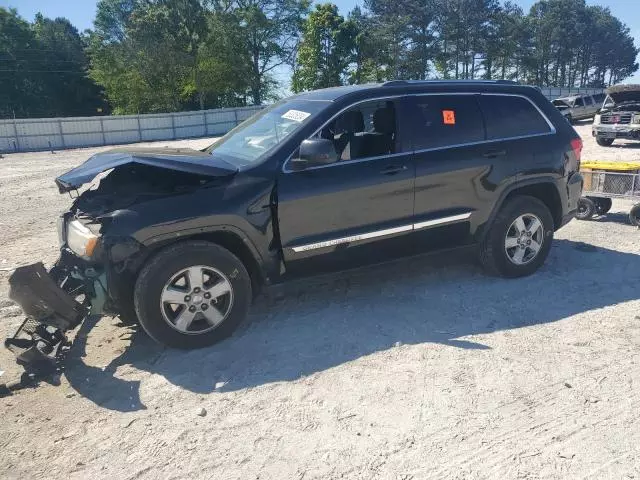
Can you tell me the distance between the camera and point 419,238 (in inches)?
188

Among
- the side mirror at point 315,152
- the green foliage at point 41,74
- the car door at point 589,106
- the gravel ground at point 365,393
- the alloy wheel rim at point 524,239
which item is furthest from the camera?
the green foliage at point 41,74

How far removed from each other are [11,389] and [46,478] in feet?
3.61

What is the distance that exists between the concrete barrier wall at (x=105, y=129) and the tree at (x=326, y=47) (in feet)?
25.9

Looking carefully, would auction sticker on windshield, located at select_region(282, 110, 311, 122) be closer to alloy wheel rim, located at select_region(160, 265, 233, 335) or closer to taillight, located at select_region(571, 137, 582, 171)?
alloy wheel rim, located at select_region(160, 265, 233, 335)

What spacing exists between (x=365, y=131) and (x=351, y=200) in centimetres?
90

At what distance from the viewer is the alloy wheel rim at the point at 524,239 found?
522 cm


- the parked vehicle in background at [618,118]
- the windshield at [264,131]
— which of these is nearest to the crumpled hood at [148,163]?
the windshield at [264,131]

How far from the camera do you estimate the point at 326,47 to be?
4166 centimetres

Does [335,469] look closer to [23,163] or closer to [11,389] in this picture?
[11,389]

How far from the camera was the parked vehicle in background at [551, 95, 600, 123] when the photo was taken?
26219 millimetres

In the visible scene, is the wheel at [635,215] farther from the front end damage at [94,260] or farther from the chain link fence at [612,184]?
the front end damage at [94,260]

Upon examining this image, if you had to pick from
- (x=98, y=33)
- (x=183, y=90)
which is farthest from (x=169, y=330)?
(x=98, y=33)

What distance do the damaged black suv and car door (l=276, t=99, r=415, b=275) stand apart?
1cm

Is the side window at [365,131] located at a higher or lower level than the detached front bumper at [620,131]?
higher
